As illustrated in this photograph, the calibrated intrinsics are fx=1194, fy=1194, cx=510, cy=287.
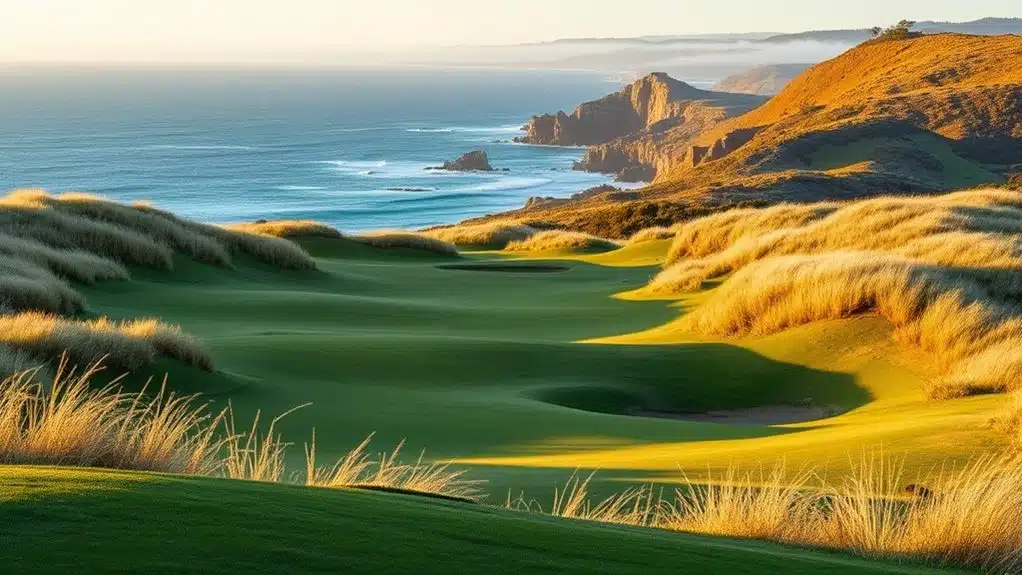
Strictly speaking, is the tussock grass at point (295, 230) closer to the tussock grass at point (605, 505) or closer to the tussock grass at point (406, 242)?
the tussock grass at point (406, 242)

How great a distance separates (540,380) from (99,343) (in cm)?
452

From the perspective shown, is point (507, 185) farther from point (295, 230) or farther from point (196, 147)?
point (295, 230)

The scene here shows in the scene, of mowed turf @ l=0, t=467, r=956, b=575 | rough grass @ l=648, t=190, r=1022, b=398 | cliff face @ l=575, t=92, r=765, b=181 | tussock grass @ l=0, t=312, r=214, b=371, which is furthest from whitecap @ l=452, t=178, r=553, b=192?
mowed turf @ l=0, t=467, r=956, b=575

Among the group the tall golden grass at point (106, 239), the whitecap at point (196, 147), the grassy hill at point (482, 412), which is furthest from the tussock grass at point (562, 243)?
the whitecap at point (196, 147)

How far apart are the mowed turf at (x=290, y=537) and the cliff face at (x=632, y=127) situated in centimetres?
13685

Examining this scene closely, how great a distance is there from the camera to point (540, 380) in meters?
12.6

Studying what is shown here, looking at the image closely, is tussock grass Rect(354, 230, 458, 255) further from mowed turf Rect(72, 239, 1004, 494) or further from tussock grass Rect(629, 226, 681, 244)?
mowed turf Rect(72, 239, 1004, 494)

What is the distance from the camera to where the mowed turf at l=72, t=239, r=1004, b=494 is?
8.10 metres

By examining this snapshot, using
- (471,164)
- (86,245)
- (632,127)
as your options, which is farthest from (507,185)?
(86,245)

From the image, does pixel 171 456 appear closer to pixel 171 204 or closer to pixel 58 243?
pixel 58 243

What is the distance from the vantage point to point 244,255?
80.0 feet

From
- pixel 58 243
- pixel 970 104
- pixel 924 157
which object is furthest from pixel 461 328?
pixel 970 104

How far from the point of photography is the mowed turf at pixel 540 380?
810cm

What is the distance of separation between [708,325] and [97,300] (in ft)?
28.1
